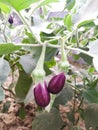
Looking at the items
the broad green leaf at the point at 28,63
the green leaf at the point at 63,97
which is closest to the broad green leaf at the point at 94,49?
the broad green leaf at the point at 28,63

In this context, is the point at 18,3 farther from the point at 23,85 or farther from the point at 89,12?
the point at 23,85

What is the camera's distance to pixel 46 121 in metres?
0.71

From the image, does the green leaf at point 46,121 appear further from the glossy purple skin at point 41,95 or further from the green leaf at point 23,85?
the glossy purple skin at point 41,95

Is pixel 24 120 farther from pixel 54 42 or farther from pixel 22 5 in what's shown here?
pixel 22 5

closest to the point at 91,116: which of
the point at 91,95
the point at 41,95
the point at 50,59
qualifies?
the point at 91,95

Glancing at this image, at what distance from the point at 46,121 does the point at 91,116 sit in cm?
10

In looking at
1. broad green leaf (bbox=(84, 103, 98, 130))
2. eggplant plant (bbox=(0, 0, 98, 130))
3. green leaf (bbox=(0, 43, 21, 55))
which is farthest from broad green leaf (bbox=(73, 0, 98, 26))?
broad green leaf (bbox=(84, 103, 98, 130))

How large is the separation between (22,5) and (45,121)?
0.33 metres

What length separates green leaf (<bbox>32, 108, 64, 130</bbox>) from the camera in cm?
70

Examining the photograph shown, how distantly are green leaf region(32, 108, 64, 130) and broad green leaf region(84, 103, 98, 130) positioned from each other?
7 centimetres

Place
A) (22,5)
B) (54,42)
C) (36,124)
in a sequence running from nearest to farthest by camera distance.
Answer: (22,5), (54,42), (36,124)

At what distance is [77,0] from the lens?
2.59 ft

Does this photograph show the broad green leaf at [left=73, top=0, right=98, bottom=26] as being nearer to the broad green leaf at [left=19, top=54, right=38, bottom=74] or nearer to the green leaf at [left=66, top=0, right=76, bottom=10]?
the broad green leaf at [left=19, top=54, right=38, bottom=74]

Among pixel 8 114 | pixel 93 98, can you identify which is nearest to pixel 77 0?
pixel 93 98
